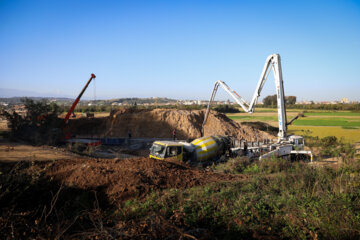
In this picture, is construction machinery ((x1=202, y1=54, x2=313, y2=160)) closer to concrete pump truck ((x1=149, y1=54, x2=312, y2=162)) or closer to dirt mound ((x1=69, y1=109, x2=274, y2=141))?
concrete pump truck ((x1=149, y1=54, x2=312, y2=162))

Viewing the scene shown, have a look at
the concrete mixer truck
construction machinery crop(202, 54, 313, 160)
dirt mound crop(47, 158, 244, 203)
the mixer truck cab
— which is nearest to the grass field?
construction machinery crop(202, 54, 313, 160)

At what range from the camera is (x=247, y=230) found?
14.7 feet

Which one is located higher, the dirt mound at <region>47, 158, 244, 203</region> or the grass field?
the dirt mound at <region>47, 158, 244, 203</region>

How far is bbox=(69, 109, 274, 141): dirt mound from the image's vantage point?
30625mm

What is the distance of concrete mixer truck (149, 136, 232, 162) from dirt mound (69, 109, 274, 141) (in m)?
15.0

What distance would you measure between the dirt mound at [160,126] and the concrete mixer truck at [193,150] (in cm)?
1498

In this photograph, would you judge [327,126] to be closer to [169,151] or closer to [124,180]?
[169,151]

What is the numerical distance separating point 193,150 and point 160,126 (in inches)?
728

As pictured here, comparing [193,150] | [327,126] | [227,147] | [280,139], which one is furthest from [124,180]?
[327,126]

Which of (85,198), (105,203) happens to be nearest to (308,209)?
(105,203)

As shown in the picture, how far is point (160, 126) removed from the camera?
31.9m

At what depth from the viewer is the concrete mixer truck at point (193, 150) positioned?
42.2ft

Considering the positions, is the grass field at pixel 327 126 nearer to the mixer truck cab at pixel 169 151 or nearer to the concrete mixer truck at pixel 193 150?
the concrete mixer truck at pixel 193 150

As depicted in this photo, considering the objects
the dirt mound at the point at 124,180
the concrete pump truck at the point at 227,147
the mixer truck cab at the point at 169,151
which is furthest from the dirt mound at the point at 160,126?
the dirt mound at the point at 124,180
